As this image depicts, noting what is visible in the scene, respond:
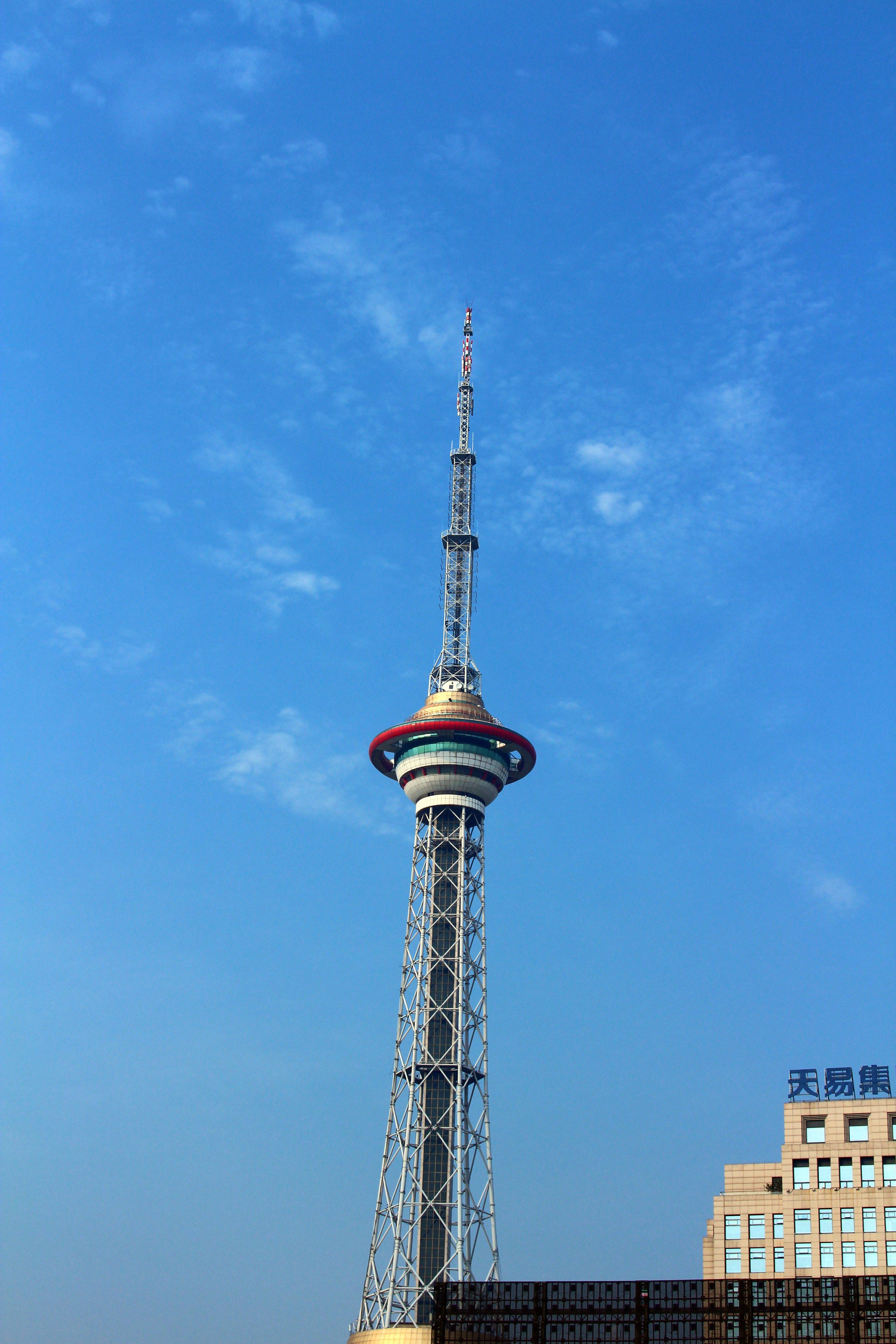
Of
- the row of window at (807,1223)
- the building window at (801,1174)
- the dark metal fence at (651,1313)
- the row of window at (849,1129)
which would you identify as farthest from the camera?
the building window at (801,1174)

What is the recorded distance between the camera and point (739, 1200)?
116125 mm

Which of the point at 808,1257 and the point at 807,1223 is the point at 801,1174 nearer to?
the point at 807,1223

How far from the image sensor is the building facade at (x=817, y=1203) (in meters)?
112

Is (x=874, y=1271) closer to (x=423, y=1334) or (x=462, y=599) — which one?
(x=423, y=1334)

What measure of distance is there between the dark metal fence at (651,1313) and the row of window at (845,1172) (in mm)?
46183

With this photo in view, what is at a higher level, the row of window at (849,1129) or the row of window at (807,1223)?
A: the row of window at (849,1129)

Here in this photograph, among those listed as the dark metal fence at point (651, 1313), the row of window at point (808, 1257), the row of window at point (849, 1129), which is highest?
the row of window at point (849, 1129)

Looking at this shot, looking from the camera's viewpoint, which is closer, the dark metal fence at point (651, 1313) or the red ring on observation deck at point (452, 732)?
the dark metal fence at point (651, 1313)

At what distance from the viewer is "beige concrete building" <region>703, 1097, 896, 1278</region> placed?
112 m

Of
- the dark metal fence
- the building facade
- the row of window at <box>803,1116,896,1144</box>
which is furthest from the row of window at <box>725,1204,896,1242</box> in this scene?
the dark metal fence

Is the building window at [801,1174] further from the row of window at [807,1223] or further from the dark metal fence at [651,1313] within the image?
the dark metal fence at [651,1313]

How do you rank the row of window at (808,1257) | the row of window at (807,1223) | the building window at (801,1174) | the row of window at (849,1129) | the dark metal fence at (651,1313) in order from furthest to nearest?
1. the building window at (801,1174)
2. the row of window at (849,1129)
3. the row of window at (807,1223)
4. the row of window at (808,1257)
5. the dark metal fence at (651,1313)

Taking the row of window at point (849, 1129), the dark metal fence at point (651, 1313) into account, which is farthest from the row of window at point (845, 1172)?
the dark metal fence at point (651, 1313)

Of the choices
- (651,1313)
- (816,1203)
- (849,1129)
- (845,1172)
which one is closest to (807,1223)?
(816,1203)
